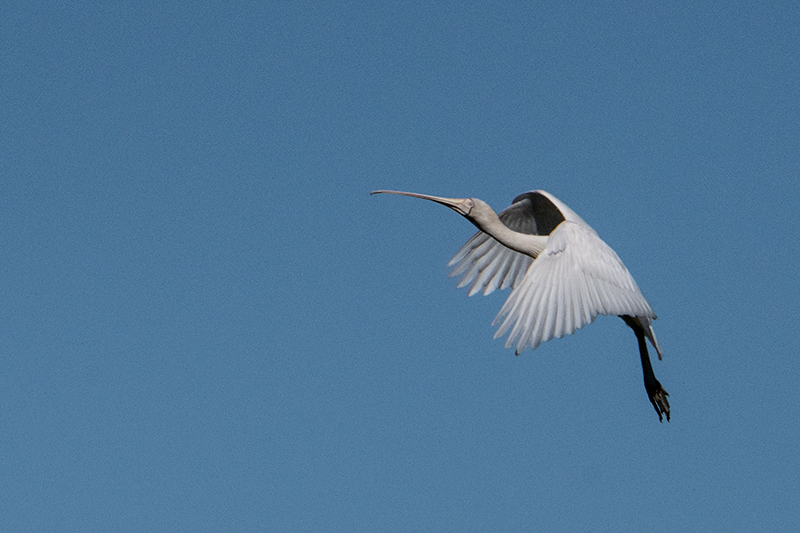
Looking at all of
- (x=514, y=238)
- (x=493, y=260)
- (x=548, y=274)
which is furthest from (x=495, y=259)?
(x=548, y=274)

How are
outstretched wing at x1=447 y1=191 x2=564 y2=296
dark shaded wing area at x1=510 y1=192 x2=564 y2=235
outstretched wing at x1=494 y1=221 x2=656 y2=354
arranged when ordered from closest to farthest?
outstretched wing at x1=494 y1=221 x2=656 y2=354 → dark shaded wing area at x1=510 y1=192 x2=564 y2=235 → outstretched wing at x1=447 y1=191 x2=564 y2=296

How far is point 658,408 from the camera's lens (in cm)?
2122

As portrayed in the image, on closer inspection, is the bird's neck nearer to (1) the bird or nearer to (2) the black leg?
(1) the bird

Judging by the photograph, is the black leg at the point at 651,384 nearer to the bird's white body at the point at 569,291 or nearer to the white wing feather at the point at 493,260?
the bird's white body at the point at 569,291

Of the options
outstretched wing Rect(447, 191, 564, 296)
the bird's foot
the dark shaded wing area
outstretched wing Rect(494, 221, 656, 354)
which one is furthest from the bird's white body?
outstretched wing Rect(447, 191, 564, 296)

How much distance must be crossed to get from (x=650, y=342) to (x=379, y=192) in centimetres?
509

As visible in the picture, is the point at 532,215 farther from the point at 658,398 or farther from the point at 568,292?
the point at 568,292

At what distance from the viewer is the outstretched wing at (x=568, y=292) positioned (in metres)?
17.3

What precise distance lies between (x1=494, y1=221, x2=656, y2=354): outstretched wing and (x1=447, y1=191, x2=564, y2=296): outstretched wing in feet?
11.7

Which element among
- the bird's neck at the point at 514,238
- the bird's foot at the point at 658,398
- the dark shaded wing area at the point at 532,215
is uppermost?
the dark shaded wing area at the point at 532,215

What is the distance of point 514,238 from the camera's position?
A: 812 inches

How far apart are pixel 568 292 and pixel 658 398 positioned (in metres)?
4.02

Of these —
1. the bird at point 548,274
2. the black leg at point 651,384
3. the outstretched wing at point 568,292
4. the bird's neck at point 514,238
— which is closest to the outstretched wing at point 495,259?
the bird at point 548,274

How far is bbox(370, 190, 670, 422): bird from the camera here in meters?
17.5
